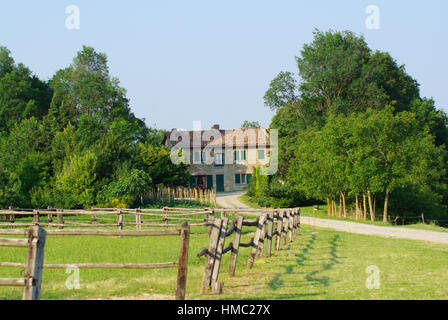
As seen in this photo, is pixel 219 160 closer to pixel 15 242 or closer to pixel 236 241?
pixel 236 241

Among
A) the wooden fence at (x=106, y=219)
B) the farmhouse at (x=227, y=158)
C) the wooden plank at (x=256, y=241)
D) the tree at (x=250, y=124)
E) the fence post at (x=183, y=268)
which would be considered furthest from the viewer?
the tree at (x=250, y=124)

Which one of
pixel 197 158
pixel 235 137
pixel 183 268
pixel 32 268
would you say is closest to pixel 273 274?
pixel 183 268

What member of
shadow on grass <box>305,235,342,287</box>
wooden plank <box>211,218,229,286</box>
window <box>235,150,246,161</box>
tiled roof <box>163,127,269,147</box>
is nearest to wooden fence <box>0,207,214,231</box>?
shadow on grass <box>305,235,342,287</box>

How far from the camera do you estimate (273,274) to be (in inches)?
464

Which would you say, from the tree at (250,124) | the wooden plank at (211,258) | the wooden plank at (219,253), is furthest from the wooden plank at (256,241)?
the tree at (250,124)

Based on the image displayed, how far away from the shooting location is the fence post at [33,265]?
6.64 meters

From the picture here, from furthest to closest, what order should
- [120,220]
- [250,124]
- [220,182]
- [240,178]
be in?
[250,124] < [240,178] < [220,182] < [120,220]

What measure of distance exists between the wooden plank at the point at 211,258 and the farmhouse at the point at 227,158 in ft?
176

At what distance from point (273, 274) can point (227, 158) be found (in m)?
53.2

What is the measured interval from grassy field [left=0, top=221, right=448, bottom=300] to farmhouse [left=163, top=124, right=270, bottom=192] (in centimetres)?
4520

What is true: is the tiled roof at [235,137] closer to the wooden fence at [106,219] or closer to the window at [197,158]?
the window at [197,158]

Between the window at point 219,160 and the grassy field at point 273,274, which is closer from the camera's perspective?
the grassy field at point 273,274

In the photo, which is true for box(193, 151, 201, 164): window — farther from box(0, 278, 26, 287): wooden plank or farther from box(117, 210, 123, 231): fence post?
box(0, 278, 26, 287): wooden plank
